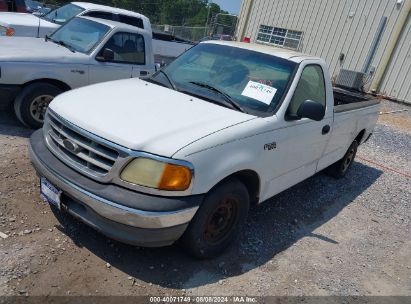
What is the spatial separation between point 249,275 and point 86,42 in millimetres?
4749

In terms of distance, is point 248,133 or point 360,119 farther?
point 360,119

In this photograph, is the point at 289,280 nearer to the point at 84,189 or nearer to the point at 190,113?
the point at 190,113

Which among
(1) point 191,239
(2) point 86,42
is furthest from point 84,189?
(2) point 86,42

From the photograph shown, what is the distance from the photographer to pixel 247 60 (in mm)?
4246

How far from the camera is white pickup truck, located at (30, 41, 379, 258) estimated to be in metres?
2.88

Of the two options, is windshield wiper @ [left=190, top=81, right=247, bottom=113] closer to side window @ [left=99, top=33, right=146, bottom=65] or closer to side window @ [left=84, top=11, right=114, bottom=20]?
side window @ [left=99, top=33, right=146, bottom=65]

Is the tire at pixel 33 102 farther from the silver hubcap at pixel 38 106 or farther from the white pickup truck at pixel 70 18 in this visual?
the white pickup truck at pixel 70 18

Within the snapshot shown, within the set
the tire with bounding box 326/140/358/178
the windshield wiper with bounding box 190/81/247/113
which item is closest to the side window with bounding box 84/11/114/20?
the windshield wiper with bounding box 190/81/247/113

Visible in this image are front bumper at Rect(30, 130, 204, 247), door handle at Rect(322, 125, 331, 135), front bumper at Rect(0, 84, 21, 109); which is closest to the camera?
front bumper at Rect(30, 130, 204, 247)

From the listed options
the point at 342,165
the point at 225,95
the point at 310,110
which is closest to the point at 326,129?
the point at 310,110

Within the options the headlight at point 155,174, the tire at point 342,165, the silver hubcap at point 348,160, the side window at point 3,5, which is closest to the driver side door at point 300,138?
the headlight at point 155,174

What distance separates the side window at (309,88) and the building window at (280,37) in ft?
49.5

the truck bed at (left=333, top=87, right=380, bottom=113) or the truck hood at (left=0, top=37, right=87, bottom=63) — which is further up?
the truck bed at (left=333, top=87, right=380, bottom=113)

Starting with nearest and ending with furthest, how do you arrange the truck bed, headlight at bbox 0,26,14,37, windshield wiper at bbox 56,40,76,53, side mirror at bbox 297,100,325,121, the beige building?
side mirror at bbox 297,100,325,121 → the truck bed → windshield wiper at bbox 56,40,76,53 → headlight at bbox 0,26,14,37 → the beige building
